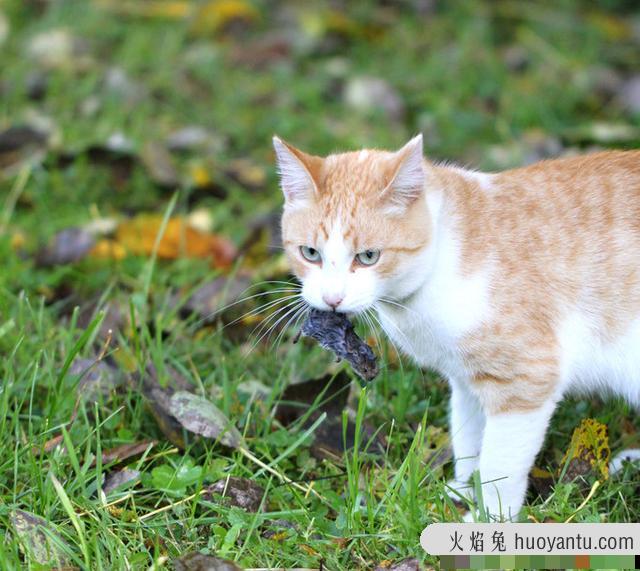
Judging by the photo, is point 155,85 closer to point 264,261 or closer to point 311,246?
point 264,261

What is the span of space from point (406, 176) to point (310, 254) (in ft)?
1.29

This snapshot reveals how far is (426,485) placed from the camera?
115 inches

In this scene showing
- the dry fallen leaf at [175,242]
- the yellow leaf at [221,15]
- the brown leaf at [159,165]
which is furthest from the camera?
the yellow leaf at [221,15]

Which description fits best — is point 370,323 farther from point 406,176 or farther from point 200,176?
point 200,176

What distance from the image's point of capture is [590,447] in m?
2.88

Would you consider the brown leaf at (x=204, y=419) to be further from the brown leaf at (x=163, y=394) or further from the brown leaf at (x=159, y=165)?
the brown leaf at (x=159, y=165)

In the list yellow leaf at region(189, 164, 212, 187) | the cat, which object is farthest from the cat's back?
yellow leaf at region(189, 164, 212, 187)

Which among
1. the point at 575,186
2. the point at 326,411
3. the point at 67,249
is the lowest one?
the point at 326,411

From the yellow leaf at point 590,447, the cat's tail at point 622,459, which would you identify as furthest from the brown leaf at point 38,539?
the cat's tail at point 622,459

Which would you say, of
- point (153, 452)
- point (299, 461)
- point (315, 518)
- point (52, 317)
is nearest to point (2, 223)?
point (52, 317)

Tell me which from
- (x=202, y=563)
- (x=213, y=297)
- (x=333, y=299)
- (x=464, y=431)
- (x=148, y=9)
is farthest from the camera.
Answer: (x=148, y=9)

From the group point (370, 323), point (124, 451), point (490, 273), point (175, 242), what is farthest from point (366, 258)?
point (175, 242)

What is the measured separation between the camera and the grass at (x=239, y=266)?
263cm

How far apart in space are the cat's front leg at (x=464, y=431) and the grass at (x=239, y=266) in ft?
0.32
